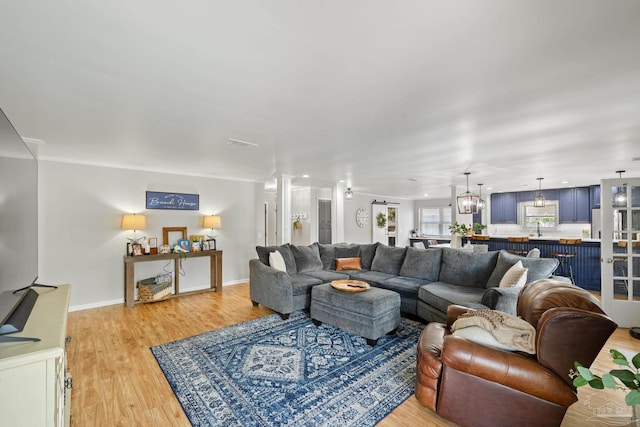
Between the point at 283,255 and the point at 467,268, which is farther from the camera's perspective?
the point at 283,255

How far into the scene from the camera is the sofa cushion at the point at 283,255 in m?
4.74

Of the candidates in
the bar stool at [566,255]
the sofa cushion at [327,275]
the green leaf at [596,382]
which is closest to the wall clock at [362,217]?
the sofa cushion at [327,275]

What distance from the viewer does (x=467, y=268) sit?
4.04 m

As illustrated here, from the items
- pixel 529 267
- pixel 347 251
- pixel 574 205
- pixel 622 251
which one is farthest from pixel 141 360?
pixel 574 205

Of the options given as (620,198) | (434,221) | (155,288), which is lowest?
(155,288)

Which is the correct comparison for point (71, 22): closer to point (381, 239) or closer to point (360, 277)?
point (360, 277)

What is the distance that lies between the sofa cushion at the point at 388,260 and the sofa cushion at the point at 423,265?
159 millimetres

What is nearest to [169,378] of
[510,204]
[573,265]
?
[573,265]

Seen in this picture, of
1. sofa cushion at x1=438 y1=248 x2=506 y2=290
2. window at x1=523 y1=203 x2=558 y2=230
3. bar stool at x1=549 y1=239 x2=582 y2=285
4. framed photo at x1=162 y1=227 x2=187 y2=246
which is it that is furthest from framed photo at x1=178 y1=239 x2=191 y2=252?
window at x1=523 y1=203 x2=558 y2=230

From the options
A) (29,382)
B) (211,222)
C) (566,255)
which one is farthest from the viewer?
(566,255)

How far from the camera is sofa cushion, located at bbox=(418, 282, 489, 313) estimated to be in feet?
10.7

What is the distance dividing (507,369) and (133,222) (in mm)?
5195

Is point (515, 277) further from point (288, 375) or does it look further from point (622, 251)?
point (288, 375)

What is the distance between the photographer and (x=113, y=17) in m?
1.33
